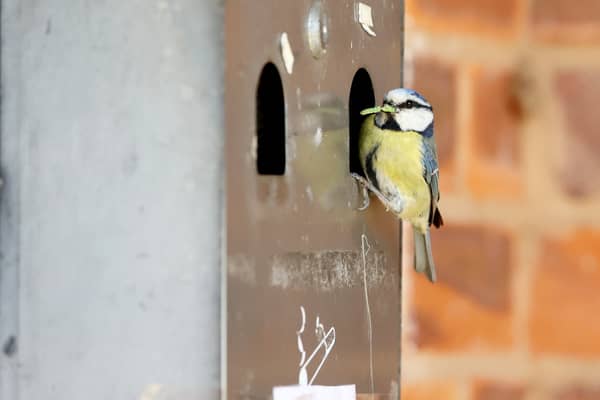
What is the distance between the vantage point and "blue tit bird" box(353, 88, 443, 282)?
5.47 feet

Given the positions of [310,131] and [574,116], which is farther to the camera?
[574,116]

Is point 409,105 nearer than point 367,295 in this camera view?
No

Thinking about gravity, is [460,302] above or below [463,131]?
below

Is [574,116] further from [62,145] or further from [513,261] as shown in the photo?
[62,145]

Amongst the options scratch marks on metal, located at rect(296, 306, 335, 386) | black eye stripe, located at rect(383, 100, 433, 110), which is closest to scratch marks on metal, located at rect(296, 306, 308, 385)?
scratch marks on metal, located at rect(296, 306, 335, 386)

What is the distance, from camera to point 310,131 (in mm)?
1275

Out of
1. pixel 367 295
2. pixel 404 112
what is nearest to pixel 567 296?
pixel 404 112

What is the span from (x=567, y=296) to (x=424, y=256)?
0.62ft

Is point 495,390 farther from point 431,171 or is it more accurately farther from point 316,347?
point 316,347

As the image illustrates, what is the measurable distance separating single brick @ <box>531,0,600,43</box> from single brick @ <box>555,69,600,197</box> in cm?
5

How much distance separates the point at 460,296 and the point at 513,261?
0.27 feet

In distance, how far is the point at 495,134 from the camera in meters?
1.76

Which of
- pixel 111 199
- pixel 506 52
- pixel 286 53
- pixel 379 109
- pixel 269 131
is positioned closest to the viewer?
pixel 111 199

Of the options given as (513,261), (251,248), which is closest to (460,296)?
(513,261)
